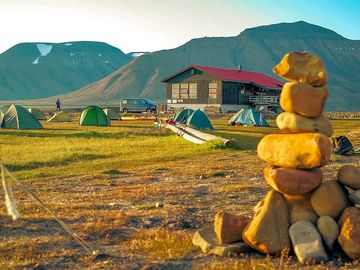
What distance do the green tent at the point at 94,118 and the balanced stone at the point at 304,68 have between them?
A: 3308 centimetres

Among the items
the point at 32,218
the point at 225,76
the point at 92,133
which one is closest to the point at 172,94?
the point at 225,76

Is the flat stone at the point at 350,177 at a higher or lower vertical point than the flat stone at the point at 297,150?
lower

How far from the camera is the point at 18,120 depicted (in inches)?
1387

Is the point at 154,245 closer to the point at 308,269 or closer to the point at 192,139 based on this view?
the point at 308,269

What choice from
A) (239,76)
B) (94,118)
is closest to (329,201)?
(94,118)

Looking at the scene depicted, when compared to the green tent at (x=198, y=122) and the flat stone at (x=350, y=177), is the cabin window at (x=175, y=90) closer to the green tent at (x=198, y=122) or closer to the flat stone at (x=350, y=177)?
the green tent at (x=198, y=122)

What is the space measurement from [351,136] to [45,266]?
2509 centimetres

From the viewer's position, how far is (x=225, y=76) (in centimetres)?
6153

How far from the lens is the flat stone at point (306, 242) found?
23.6 feet

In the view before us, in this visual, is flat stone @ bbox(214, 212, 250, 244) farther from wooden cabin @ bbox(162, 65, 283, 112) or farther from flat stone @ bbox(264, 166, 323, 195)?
wooden cabin @ bbox(162, 65, 283, 112)

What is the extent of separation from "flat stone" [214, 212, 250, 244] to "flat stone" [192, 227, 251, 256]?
107mm

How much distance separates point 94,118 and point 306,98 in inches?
1345

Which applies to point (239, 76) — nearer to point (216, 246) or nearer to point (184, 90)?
point (184, 90)

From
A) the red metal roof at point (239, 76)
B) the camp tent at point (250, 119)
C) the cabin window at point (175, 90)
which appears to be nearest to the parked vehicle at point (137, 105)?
the cabin window at point (175, 90)
